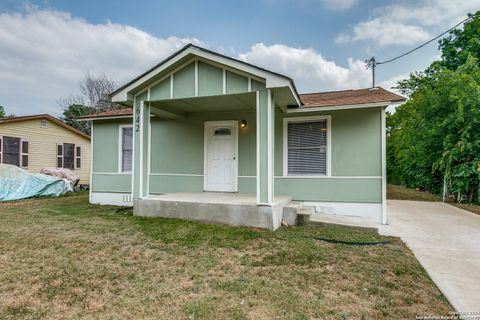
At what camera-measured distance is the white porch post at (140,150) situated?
19.6 ft

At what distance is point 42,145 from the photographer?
43.7 ft

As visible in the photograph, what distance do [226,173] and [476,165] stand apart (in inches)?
311

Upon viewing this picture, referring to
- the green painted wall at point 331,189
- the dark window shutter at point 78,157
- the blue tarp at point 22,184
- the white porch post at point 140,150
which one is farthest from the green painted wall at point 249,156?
the dark window shutter at point 78,157

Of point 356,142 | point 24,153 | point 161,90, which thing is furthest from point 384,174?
point 24,153

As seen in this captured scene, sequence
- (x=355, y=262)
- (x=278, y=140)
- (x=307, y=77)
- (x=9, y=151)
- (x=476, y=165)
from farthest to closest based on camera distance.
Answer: (x=307, y=77)
(x=9, y=151)
(x=476, y=165)
(x=278, y=140)
(x=355, y=262)

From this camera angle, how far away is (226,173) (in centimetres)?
719

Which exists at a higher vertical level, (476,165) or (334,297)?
(476,165)

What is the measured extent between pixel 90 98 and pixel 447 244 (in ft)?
88.3

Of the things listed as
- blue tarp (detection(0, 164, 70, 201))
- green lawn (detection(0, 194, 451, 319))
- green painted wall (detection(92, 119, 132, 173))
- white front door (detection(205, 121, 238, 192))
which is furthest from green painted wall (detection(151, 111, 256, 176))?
blue tarp (detection(0, 164, 70, 201))

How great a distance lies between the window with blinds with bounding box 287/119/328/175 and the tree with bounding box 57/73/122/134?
21147mm

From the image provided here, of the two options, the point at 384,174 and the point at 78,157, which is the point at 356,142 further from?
the point at 78,157

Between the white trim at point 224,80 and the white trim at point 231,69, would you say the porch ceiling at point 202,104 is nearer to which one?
the white trim at point 224,80

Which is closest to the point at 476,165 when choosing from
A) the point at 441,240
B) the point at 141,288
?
the point at 441,240

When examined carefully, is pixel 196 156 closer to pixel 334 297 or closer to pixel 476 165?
pixel 334 297
